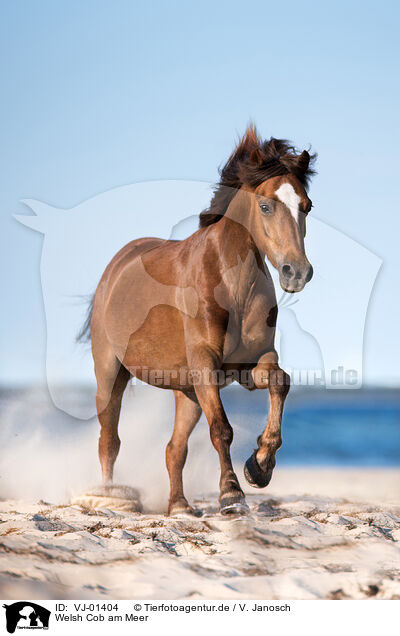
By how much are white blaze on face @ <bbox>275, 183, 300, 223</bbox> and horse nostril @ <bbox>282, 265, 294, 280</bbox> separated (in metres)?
0.31

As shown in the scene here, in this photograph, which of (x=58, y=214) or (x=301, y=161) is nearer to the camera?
(x=301, y=161)

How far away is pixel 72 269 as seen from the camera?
621 cm

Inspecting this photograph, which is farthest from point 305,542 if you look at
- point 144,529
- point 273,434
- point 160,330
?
point 160,330

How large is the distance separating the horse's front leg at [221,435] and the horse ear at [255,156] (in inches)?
51.7

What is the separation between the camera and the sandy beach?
4215mm

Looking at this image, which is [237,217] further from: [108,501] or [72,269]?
[108,501]

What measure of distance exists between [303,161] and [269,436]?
1.77 metres

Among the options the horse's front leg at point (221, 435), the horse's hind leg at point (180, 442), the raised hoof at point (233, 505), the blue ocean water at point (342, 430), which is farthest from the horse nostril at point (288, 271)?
the blue ocean water at point (342, 430)

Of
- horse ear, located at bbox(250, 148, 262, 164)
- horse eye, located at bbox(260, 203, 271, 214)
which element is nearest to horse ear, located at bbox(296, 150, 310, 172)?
horse ear, located at bbox(250, 148, 262, 164)

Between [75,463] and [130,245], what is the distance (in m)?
1.94

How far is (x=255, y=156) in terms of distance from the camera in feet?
17.0
